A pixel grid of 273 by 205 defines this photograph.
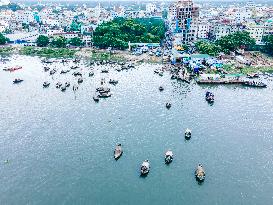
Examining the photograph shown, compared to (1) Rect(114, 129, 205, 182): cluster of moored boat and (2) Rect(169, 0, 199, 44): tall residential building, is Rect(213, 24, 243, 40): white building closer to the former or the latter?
(2) Rect(169, 0, 199, 44): tall residential building

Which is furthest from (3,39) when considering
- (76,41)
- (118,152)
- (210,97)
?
(118,152)

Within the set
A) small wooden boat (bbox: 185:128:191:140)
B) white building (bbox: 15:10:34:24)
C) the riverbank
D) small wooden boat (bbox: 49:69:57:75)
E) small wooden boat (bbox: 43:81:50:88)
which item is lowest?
small wooden boat (bbox: 185:128:191:140)

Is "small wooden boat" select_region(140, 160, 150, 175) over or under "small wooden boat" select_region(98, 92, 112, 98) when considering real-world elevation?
under

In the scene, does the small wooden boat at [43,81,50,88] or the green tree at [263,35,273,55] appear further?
the green tree at [263,35,273,55]

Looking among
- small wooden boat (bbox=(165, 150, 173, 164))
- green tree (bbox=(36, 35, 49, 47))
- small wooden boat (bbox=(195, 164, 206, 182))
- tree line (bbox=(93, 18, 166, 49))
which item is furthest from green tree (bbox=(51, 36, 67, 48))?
small wooden boat (bbox=(195, 164, 206, 182))

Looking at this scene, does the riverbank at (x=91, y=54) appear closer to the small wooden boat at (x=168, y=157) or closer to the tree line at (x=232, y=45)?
the tree line at (x=232, y=45)

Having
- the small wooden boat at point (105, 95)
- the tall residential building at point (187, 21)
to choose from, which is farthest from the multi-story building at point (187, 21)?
the small wooden boat at point (105, 95)

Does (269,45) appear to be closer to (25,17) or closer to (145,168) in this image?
(145,168)
